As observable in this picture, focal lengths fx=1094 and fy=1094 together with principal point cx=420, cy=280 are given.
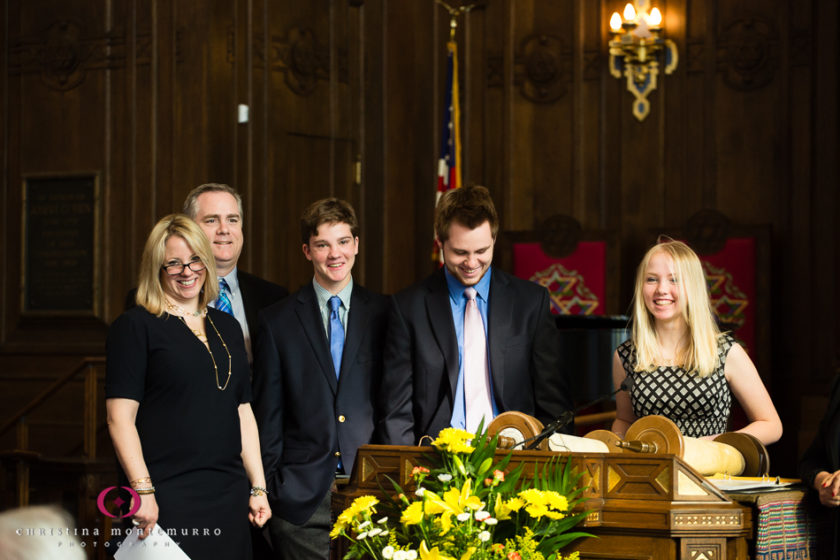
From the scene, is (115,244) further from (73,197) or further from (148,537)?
(148,537)

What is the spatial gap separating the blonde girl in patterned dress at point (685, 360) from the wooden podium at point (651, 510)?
28.9 inches

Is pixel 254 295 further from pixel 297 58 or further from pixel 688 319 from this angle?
pixel 297 58

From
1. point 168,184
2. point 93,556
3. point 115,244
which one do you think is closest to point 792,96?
point 168,184

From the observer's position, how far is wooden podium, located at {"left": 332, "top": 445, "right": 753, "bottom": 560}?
2.36 metres

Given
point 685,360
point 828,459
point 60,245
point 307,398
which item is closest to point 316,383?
point 307,398

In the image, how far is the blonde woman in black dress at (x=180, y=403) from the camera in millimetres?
2996

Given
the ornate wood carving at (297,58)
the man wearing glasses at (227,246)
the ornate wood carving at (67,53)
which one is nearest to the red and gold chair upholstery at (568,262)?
the ornate wood carving at (297,58)

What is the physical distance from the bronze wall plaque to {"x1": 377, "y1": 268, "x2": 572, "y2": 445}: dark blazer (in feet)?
16.7

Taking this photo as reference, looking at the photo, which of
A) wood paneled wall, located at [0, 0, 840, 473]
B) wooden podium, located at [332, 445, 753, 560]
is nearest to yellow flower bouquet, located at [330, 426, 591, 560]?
wooden podium, located at [332, 445, 753, 560]

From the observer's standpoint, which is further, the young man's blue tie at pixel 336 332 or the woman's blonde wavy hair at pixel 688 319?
the young man's blue tie at pixel 336 332

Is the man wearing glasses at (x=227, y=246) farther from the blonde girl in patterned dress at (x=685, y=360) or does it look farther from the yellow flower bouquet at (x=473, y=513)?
the yellow flower bouquet at (x=473, y=513)

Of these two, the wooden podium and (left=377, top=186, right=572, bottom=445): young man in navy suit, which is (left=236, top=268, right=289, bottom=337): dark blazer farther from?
the wooden podium

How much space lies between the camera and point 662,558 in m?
2.39

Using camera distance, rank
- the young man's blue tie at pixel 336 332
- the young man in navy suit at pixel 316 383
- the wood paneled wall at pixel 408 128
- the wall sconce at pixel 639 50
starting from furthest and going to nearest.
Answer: the wall sconce at pixel 639 50, the wood paneled wall at pixel 408 128, the young man's blue tie at pixel 336 332, the young man in navy suit at pixel 316 383
